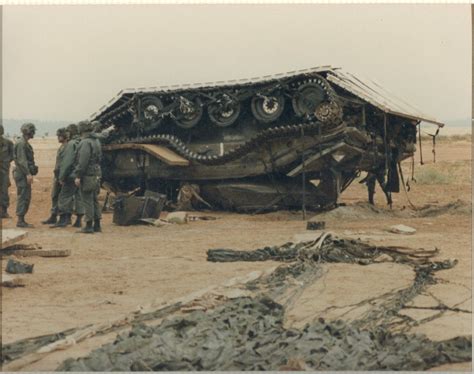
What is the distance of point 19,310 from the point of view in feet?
22.9

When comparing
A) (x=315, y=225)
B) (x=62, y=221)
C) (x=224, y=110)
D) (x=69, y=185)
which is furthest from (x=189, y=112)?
(x=315, y=225)

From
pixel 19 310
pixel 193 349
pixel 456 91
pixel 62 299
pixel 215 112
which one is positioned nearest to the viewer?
pixel 193 349

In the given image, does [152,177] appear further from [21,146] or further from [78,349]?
[78,349]

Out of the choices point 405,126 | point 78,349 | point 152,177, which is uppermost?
point 405,126

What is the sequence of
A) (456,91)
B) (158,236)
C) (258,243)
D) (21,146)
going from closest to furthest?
(456,91), (258,243), (158,236), (21,146)

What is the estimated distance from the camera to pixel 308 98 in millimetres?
14570

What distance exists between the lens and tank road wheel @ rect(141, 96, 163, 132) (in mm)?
16344

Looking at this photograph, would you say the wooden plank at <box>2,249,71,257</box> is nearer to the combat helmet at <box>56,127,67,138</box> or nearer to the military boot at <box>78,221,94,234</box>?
the military boot at <box>78,221,94,234</box>

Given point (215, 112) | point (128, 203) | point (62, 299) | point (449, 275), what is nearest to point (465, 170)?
point (215, 112)

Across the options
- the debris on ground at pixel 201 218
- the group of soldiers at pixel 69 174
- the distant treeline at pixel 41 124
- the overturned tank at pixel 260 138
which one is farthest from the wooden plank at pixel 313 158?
the group of soldiers at pixel 69 174

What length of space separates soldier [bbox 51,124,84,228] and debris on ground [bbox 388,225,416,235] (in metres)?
5.41

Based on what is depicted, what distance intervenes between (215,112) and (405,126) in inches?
170

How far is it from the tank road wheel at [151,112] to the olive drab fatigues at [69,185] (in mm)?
3213

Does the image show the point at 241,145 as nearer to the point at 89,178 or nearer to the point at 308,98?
the point at 308,98
